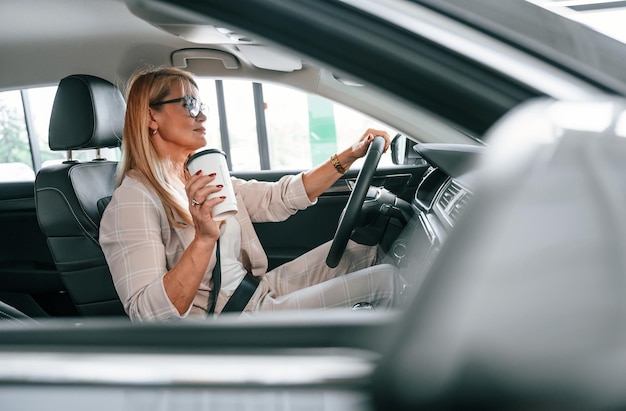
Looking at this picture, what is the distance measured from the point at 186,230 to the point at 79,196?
527 millimetres

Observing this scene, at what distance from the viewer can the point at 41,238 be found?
252 centimetres

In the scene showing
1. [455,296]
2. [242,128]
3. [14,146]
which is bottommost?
[14,146]

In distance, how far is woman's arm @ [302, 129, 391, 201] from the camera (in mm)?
1818

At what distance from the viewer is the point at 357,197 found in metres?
1.61

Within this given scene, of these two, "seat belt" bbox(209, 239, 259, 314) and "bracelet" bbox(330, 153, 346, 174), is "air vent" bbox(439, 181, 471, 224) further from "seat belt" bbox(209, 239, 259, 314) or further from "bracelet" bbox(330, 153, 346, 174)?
"seat belt" bbox(209, 239, 259, 314)

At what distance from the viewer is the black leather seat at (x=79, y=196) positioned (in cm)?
192

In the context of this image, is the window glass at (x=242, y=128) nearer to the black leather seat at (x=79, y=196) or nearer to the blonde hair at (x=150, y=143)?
the black leather seat at (x=79, y=196)

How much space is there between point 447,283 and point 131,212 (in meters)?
1.20

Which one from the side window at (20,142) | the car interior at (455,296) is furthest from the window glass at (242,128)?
the car interior at (455,296)

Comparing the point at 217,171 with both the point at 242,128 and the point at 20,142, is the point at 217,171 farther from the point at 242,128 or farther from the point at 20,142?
the point at 20,142

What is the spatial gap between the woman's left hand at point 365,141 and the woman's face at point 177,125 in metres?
0.42

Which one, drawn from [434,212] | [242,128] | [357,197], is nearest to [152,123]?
[357,197]

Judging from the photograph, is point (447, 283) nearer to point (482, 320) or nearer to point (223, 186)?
point (482, 320)

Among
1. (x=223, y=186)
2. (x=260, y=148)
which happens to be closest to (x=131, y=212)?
(x=223, y=186)
